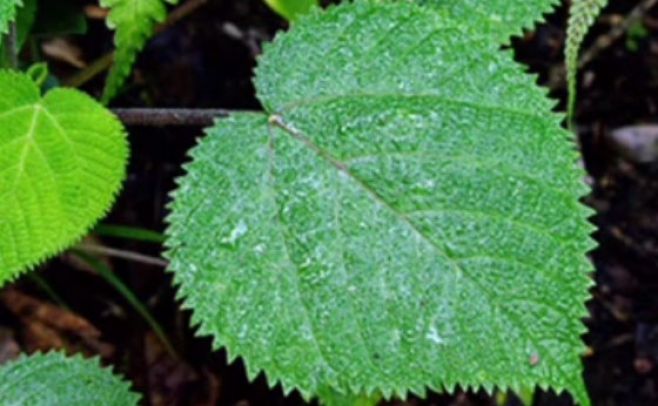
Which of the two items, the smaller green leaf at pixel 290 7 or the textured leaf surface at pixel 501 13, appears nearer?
the textured leaf surface at pixel 501 13

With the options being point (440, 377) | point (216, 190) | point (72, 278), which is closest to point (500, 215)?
point (440, 377)

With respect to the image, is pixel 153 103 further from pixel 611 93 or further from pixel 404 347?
pixel 404 347

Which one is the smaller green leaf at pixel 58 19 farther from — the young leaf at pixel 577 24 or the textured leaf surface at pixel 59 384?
the young leaf at pixel 577 24

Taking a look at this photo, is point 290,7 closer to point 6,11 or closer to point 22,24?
point 22,24

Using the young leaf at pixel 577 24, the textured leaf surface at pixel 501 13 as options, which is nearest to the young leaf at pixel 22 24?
the textured leaf surface at pixel 501 13

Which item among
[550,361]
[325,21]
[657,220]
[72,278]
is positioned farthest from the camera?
[657,220]

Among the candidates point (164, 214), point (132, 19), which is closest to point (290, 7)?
point (132, 19)

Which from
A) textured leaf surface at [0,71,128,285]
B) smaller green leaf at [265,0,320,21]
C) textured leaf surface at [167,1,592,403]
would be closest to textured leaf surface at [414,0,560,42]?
textured leaf surface at [167,1,592,403]
